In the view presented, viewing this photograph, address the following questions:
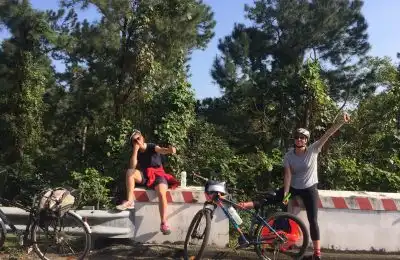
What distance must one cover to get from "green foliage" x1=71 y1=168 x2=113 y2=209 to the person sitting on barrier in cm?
309

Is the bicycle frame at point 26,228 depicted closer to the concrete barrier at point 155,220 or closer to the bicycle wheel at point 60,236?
the bicycle wheel at point 60,236

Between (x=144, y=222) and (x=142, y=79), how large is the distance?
14308mm

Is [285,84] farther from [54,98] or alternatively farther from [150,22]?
[54,98]

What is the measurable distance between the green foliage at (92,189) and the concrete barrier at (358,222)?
4654 mm

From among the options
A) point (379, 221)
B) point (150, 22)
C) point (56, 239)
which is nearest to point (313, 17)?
point (150, 22)

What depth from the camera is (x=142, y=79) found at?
837 inches

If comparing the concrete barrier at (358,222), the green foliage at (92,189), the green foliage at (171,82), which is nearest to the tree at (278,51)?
the green foliage at (171,82)

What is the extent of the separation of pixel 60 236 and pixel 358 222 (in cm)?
406

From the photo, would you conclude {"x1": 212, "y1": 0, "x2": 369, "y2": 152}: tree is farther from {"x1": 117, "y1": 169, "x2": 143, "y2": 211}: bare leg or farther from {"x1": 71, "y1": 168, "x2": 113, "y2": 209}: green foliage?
{"x1": 117, "y1": 169, "x2": 143, "y2": 211}: bare leg

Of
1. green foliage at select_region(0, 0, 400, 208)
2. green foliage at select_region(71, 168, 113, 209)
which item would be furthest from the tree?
green foliage at select_region(71, 168, 113, 209)

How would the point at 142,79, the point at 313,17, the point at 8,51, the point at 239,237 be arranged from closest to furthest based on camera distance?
1. the point at 239,237
2. the point at 142,79
3. the point at 8,51
4. the point at 313,17

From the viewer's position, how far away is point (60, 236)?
684 centimetres

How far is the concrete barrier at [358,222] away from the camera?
24.2 feet

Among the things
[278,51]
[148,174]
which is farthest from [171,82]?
[148,174]
